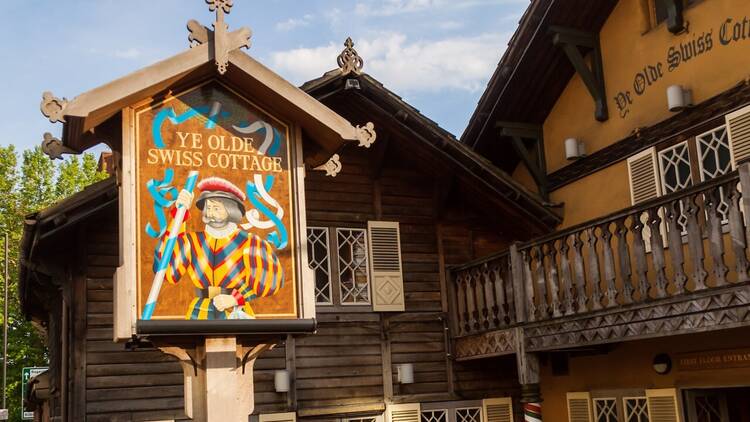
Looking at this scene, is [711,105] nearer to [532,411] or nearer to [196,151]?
[532,411]

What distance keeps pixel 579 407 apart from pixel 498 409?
1.29 m

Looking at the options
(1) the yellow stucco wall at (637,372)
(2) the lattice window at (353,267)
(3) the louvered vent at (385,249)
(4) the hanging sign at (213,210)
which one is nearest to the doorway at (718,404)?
(1) the yellow stucco wall at (637,372)

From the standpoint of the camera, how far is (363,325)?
43.0ft

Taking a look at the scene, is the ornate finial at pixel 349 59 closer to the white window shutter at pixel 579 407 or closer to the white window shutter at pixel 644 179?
the white window shutter at pixel 644 179

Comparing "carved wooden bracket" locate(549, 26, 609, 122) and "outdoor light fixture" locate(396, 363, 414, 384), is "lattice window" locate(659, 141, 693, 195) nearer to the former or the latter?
"carved wooden bracket" locate(549, 26, 609, 122)

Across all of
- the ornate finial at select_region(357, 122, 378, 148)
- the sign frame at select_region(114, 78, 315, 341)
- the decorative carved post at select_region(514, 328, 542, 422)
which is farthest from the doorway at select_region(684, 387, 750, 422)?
the sign frame at select_region(114, 78, 315, 341)

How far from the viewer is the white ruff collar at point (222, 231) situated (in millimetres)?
7688

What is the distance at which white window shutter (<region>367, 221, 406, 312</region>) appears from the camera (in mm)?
13234

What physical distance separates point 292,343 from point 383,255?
6.47 feet

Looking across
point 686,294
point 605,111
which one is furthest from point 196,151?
point 605,111

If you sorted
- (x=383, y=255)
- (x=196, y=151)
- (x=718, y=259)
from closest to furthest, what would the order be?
(x=196, y=151), (x=718, y=259), (x=383, y=255)

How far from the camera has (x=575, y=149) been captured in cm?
1304

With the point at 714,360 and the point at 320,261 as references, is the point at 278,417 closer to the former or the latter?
the point at 320,261

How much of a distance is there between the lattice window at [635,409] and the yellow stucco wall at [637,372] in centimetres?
17
